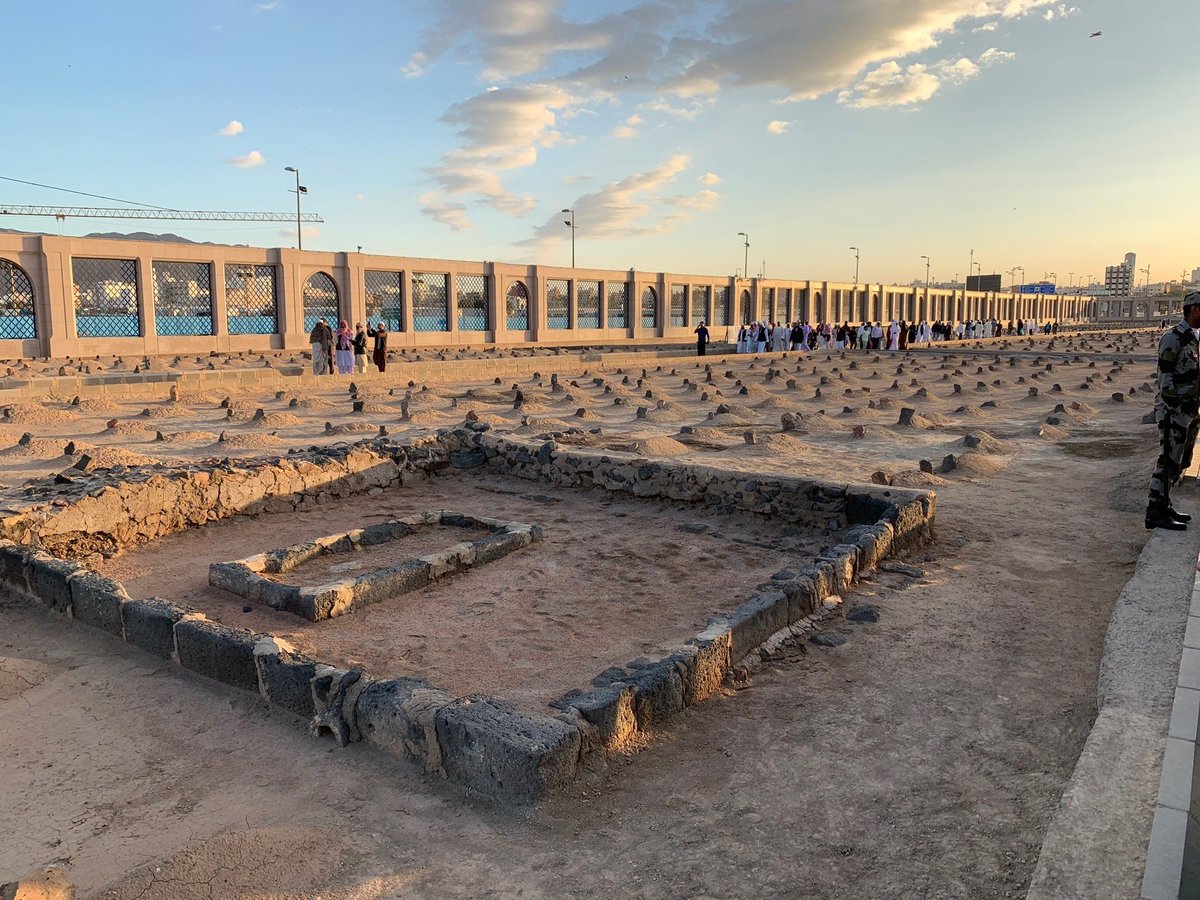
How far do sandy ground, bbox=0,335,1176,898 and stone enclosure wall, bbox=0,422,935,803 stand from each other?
13cm

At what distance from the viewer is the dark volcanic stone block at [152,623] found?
4.68 metres

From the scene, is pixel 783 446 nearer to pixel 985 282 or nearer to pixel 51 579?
pixel 51 579

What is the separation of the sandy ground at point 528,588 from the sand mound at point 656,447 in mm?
2715

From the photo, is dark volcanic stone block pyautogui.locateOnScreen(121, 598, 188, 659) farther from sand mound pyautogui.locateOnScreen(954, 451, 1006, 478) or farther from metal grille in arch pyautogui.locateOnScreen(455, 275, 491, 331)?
metal grille in arch pyautogui.locateOnScreen(455, 275, 491, 331)

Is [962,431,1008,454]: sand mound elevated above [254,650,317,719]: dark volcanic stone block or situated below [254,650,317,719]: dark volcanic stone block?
above

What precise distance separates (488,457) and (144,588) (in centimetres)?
472

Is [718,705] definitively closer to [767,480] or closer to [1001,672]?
[1001,672]

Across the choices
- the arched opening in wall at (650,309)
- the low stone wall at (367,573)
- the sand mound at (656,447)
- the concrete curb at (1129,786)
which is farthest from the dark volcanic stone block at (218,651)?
the arched opening in wall at (650,309)

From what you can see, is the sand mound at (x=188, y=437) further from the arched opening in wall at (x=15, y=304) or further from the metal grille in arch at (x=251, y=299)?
the metal grille in arch at (x=251, y=299)

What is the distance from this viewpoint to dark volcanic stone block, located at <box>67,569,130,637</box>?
16.5ft

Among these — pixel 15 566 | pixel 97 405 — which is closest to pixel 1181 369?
pixel 15 566

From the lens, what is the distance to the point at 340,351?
2191 cm

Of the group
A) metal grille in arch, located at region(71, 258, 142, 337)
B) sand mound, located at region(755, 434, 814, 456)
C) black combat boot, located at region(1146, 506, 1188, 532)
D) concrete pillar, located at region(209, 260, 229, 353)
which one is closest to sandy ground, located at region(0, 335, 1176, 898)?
black combat boot, located at region(1146, 506, 1188, 532)

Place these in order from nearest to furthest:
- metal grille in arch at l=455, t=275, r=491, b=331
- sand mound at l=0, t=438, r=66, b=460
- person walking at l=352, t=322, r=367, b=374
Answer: sand mound at l=0, t=438, r=66, b=460
person walking at l=352, t=322, r=367, b=374
metal grille in arch at l=455, t=275, r=491, b=331
